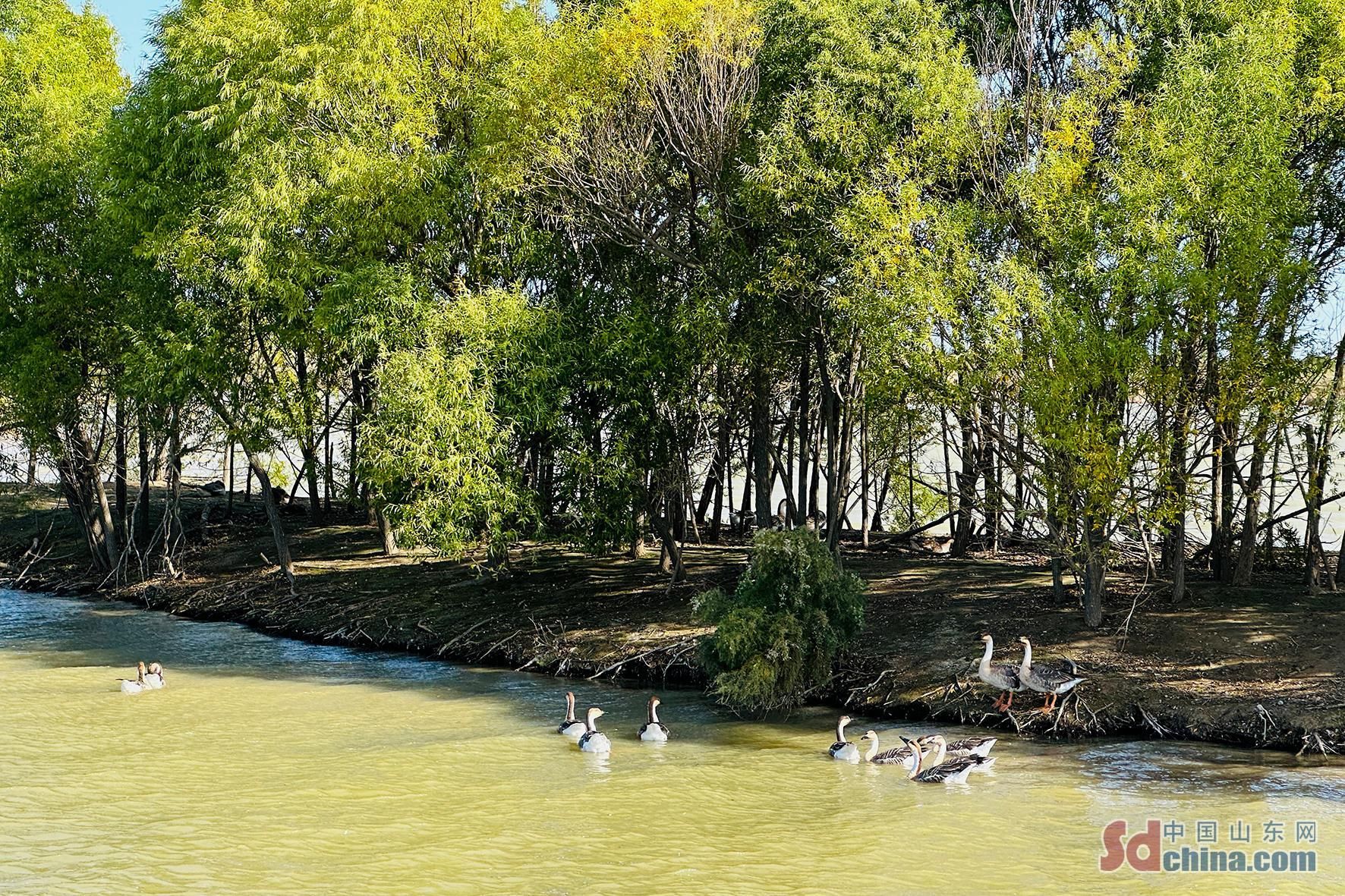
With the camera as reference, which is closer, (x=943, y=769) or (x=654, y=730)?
(x=943, y=769)

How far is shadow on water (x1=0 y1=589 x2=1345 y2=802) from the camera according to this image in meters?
16.1

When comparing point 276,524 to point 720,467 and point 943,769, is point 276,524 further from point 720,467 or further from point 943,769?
point 943,769

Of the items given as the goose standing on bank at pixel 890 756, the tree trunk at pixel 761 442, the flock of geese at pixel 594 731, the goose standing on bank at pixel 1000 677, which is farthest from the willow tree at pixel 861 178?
the flock of geese at pixel 594 731

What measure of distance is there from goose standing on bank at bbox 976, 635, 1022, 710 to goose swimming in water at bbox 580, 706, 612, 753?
18.6 ft

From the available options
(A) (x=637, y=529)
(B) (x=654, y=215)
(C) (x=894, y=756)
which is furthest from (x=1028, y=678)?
(B) (x=654, y=215)

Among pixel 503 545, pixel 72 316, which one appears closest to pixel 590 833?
pixel 503 545

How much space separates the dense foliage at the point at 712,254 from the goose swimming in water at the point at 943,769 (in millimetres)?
5383

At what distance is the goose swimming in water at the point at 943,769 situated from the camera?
625 inches

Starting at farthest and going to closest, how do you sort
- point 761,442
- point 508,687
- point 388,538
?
point 388,538 → point 761,442 → point 508,687

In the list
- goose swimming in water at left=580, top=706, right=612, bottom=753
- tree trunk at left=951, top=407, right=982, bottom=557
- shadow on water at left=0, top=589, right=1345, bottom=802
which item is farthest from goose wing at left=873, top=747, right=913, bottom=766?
tree trunk at left=951, top=407, right=982, bottom=557

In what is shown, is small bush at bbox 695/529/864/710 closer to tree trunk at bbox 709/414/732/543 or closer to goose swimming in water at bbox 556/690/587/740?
goose swimming in water at bbox 556/690/587/740

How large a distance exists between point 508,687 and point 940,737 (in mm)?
8880

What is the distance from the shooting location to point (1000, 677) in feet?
61.9

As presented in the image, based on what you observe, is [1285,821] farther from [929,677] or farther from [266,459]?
[266,459]
